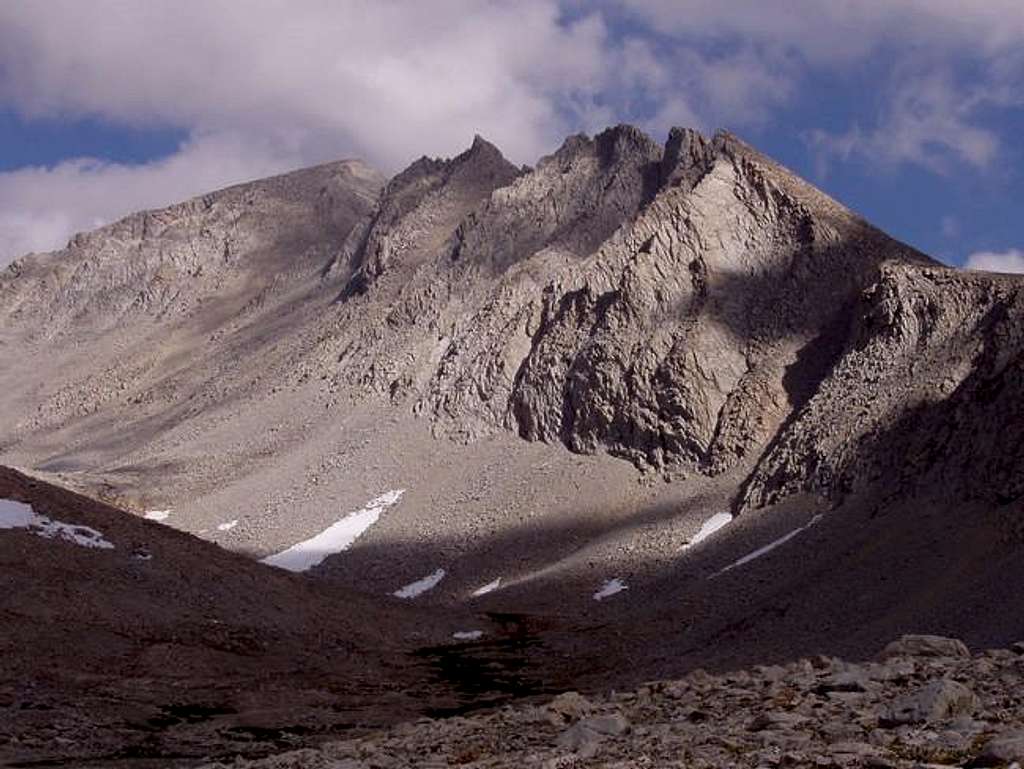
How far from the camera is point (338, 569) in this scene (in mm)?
79125

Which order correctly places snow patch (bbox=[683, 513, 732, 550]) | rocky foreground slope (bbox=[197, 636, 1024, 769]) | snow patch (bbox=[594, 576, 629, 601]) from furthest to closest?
snow patch (bbox=[683, 513, 732, 550]), snow patch (bbox=[594, 576, 629, 601]), rocky foreground slope (bbox=[197, 636, 1024, 769])

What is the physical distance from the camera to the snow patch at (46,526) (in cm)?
4684

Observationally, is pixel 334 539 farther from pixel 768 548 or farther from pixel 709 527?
pixel 768 548

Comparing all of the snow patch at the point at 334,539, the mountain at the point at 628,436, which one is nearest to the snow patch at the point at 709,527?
the mountain at the point at 628,436

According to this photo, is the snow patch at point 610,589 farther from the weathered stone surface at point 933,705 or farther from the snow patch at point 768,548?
the weathered stone surface at point 933,705

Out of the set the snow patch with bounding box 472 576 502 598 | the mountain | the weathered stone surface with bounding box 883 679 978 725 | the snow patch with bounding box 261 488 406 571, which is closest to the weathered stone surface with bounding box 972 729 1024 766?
the weathered stone surface with bounding box 883 679 978 725

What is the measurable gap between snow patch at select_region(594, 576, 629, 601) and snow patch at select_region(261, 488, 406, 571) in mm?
22810

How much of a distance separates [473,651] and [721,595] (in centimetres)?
1212

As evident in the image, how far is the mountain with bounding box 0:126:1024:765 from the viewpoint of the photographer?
50.2 m

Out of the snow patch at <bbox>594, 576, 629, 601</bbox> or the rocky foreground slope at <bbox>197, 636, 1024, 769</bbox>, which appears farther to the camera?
the snow patch at <bbox>594, 576, 629, 601</bbox>

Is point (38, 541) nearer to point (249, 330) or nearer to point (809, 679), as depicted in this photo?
point (809, 679)

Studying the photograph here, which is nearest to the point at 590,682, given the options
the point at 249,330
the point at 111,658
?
the point at 111,658

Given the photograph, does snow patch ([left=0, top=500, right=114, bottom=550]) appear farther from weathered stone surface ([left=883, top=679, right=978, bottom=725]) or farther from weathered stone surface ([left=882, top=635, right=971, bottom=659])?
weathered stone surface ([left=883, top=679, right=978, bottom=725])

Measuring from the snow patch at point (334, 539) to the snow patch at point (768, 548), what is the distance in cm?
3031
